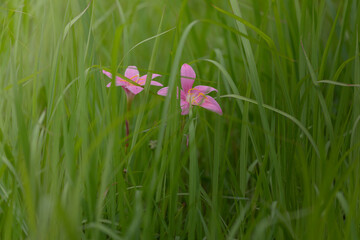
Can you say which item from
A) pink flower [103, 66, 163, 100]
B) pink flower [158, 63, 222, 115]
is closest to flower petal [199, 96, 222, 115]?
pink flower [158, 63, 222, 115]

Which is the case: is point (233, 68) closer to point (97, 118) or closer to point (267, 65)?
point (267, 65)

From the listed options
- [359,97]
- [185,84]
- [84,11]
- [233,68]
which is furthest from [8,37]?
[359,97]

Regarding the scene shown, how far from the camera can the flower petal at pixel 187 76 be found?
36.7 inches

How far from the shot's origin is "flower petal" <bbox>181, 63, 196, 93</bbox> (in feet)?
3.06

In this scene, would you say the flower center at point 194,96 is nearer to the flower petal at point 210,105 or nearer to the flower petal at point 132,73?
the flower petal at point 210,105

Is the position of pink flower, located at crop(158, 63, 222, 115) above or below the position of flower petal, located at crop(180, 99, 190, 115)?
above

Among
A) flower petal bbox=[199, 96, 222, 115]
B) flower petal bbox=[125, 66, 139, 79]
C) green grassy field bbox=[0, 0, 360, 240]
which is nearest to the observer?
green grassy field bbox=[0, 0, 360, 240]

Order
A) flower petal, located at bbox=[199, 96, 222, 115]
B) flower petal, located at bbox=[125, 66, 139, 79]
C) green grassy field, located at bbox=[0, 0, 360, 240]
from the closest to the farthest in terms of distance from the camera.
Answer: green grassy field, located at bbox=[0, 0, 360, 240] < flower petal, located at bbox=[199, 96, 222, 115] < flower petal, located at bbox=[125, 66, 139, 79]

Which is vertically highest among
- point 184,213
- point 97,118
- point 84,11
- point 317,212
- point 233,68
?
point 84,11

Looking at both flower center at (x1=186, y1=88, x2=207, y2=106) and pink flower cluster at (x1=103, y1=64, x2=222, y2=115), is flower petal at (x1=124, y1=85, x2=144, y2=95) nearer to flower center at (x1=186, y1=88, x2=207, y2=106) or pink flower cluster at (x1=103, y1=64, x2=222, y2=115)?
pink flower cluster at (x1=103, y1=64, x2=222, y2=115)

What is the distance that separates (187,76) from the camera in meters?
0.94

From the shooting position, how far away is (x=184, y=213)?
41.9 inches

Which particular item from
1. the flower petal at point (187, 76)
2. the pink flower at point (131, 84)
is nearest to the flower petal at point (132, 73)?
the pink flower at point (131, 84)

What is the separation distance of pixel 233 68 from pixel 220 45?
1.83 ft
